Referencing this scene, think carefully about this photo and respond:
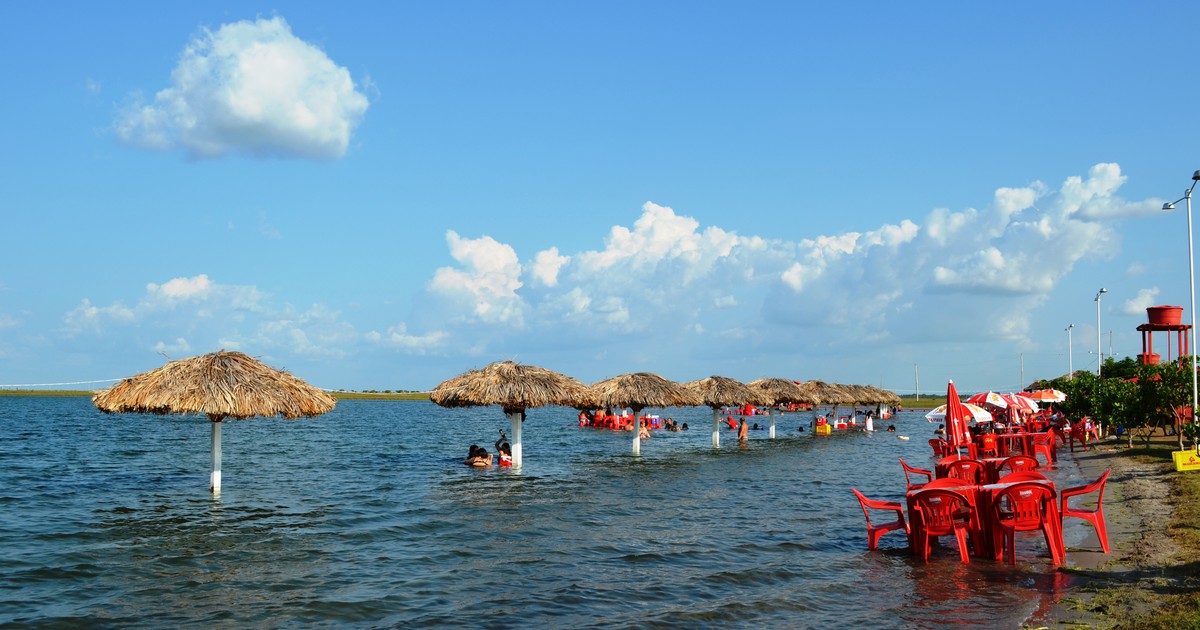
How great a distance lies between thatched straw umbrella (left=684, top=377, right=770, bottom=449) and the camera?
1275 inches

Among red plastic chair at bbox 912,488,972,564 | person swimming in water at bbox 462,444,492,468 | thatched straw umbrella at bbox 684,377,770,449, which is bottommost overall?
person swimming in water at bbox 462,444,492,468

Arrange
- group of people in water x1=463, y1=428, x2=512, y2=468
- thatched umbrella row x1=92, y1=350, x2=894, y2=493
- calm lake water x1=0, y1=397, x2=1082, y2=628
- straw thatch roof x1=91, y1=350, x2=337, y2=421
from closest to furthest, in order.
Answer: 1. calm lake water x1=0, y1=397, x2=1082, y2=628
2. straw thatch roof x1=91, y1=350, x2=337, y2=421
3. thatched umbrella row x1=92, y1=350, x2=894, y2=493
4. group of people in water x1=463, y1=428, x2=512, y2=468

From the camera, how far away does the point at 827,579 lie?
424 inches

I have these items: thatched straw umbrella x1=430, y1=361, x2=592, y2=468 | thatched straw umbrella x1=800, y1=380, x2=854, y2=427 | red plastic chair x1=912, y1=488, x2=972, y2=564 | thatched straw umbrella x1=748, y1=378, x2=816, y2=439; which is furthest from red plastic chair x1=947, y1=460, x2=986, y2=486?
thatched straw umbrella x1=800, y1=380, x2=854, y2=427

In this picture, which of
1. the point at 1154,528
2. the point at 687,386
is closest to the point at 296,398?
the point at 1154,528

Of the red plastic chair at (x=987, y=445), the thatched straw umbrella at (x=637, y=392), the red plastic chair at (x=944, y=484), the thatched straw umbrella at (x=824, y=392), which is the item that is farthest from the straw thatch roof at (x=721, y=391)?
the red plastic chair at (x=944, y=484)

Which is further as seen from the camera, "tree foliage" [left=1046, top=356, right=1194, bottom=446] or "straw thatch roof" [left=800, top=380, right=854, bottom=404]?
"straw thatch roof" [left=800, top=380, right=854, bottom=404]

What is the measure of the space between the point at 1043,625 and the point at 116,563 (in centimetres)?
1154

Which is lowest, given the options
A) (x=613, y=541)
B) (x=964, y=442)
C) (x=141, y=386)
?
(x=613, y=541)

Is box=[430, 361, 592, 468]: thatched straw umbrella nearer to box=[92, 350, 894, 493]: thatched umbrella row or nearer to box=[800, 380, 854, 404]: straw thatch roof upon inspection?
box=[92, 350, 894, 493]: thatched umbrella row

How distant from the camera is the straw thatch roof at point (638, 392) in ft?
88.7

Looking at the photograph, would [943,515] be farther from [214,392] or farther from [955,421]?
[214,392]

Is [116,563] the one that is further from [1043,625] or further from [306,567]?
[1043,625]

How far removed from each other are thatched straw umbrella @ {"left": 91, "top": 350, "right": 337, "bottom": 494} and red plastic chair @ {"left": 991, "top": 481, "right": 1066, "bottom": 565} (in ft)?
41.9
